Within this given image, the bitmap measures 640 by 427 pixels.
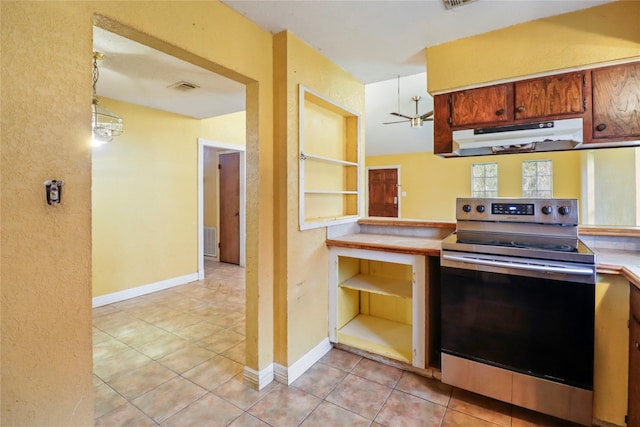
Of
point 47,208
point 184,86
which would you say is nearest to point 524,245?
point 47,208

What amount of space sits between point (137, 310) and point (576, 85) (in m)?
4.17

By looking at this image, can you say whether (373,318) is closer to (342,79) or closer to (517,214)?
(517,214)

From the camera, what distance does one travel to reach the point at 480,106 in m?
2.14

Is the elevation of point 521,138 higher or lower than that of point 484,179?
lower

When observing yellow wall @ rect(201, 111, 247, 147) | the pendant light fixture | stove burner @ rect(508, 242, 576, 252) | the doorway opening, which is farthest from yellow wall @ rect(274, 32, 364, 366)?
the doorway opening

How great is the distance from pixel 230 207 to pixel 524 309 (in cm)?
468

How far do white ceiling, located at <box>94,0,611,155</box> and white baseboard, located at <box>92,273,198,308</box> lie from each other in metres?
2.20

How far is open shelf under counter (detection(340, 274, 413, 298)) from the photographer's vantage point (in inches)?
88.6

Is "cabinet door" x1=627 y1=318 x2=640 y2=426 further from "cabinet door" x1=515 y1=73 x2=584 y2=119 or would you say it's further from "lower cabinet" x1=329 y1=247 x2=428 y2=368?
"cabinet door" x1=515 y1=73 x2=584 y2=119

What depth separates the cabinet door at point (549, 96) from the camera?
188 centimetres

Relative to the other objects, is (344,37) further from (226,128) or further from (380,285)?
(226,128)

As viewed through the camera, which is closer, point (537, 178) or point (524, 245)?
point (524, 245)

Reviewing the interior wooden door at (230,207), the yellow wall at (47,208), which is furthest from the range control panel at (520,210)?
the interior wooden door at (230,207)

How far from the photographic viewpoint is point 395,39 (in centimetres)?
212
